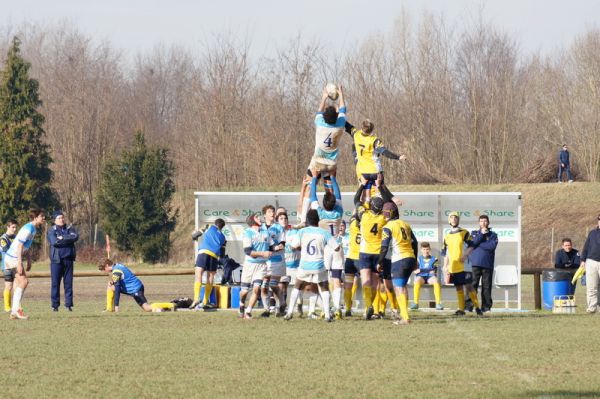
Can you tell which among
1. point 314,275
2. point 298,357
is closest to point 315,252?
point 314,275

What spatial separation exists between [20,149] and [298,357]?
165 ft

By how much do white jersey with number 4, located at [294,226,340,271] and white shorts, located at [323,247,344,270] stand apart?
0.97 feet

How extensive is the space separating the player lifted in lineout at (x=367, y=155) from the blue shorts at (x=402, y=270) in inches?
61.9

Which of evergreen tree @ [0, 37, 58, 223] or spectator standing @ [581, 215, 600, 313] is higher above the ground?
evergreen tree @ [0, 37, 58, 223]

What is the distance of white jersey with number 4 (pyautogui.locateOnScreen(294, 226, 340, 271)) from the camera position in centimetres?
1995

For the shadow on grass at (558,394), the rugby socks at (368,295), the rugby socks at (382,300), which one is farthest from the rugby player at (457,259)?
the shadow on grass at (558,394)

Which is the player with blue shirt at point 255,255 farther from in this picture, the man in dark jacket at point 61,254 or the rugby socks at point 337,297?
the man in dark jacket at point 61,254

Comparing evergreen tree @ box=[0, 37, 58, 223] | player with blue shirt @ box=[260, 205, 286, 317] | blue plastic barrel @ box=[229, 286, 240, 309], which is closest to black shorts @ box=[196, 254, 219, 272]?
blue plastic barrel @ box=[229, 286, 240, 309]

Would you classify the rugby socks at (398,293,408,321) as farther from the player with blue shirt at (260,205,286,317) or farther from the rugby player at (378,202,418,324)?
the player with blue shirt at (260,205,286,317)

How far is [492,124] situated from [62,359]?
55.7 metres

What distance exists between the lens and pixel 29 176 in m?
62.6

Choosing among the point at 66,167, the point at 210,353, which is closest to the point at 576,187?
the point at 66,167

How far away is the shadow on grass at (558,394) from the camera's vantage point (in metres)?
10.7

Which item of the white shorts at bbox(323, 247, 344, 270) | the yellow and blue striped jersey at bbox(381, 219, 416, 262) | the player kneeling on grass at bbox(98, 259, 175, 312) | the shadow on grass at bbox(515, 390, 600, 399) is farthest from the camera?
the player kneeling on grass at bbox(98, 259, 175, 312)
